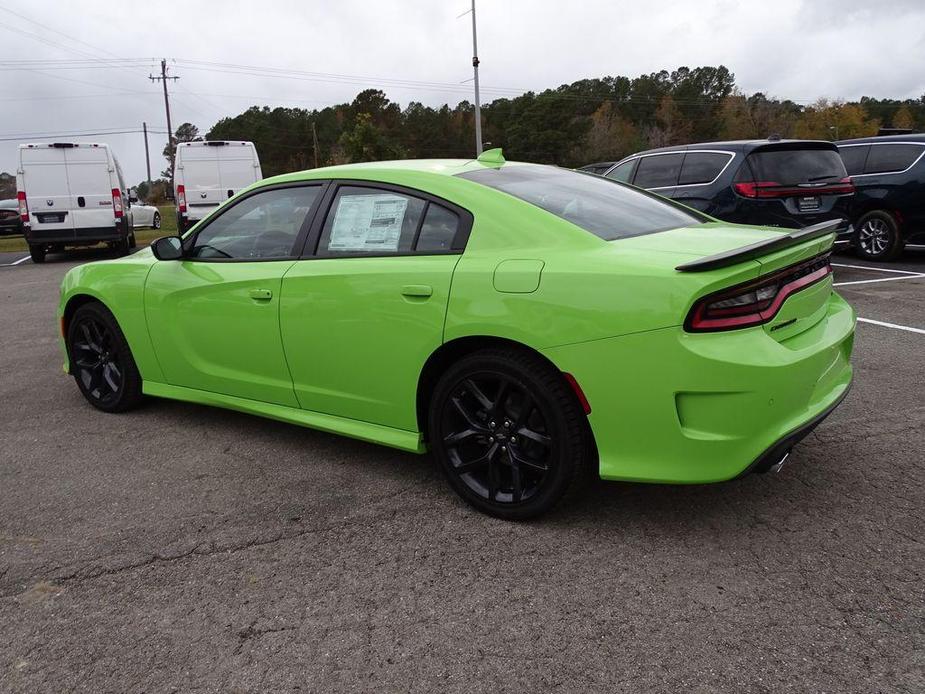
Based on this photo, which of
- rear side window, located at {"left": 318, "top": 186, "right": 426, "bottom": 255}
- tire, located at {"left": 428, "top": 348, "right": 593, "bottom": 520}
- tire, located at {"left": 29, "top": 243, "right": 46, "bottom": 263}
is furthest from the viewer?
tire, located at {"left": 29, "top": 243, "right": 46, "bottom": 263}

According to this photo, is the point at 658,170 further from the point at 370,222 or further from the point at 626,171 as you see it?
the point at 370,222

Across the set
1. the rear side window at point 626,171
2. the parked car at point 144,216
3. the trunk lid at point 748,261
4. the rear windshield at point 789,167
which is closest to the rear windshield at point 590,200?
the trunk lid at point 748,261

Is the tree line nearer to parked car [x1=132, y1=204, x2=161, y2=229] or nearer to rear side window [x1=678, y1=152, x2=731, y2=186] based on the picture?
parked car [x1=132, y1=204, x2=161, y2=229]

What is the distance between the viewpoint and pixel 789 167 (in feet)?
28.1

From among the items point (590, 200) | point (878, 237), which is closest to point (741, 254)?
point (590, 200)

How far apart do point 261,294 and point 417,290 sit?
3.22 feet

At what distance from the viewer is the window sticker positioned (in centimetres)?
344

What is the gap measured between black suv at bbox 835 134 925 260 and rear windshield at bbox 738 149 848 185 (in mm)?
2172

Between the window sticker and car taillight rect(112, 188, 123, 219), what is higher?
car taillight rect(112, 188, 123, 219)

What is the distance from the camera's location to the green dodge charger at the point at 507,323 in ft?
8.72

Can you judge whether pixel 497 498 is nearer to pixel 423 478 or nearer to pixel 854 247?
pixel 423 478

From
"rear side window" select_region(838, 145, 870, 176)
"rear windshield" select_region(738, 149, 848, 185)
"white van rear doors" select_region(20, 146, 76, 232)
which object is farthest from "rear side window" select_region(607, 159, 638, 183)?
"white van rear doors" select_region(20, 146, 76, 232)

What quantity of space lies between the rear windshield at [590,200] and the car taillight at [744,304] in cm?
61

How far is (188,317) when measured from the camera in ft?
13.5
